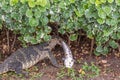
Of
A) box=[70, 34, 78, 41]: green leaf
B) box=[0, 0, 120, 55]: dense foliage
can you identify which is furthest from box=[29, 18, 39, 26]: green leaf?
box=[70, 34, 78, 41]: green leaf

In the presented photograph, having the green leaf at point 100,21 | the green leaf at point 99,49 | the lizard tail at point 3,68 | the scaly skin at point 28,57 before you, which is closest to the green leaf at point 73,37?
the scaly skin at point 28,57

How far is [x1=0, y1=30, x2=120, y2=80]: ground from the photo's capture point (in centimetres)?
659

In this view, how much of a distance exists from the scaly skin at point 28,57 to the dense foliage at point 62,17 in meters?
0.26

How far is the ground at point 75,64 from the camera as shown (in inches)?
259

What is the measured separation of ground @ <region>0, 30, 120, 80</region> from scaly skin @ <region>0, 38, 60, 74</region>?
0.39 feet

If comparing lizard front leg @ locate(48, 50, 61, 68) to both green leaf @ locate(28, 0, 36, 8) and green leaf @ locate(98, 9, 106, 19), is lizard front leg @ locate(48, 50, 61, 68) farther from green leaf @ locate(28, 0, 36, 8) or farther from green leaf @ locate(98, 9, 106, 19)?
green leaf @ locate(98, 9, 106, 19)

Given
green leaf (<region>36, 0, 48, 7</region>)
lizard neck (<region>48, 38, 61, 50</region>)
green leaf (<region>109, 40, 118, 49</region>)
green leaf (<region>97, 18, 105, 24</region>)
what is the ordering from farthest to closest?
lizard neck (<region>48, 38, 61, 50</region>) → green leaf (<region>109, 40, 118, 49</region>) → green leaf (<region>97, 18, 105, 24</region>) → green leaf (<region>36, 0, 48, 7</region>)

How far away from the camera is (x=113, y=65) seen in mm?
6902

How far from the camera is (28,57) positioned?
6.72m

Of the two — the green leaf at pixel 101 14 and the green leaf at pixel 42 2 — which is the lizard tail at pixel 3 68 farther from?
the green leaf at pixel 101 14

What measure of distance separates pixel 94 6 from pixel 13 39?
201 centimetres

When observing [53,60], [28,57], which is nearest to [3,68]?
[28,57]

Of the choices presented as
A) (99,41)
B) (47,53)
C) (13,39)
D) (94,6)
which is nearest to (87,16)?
(94,6)

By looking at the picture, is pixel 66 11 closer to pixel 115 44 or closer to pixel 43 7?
pixel 43 7
